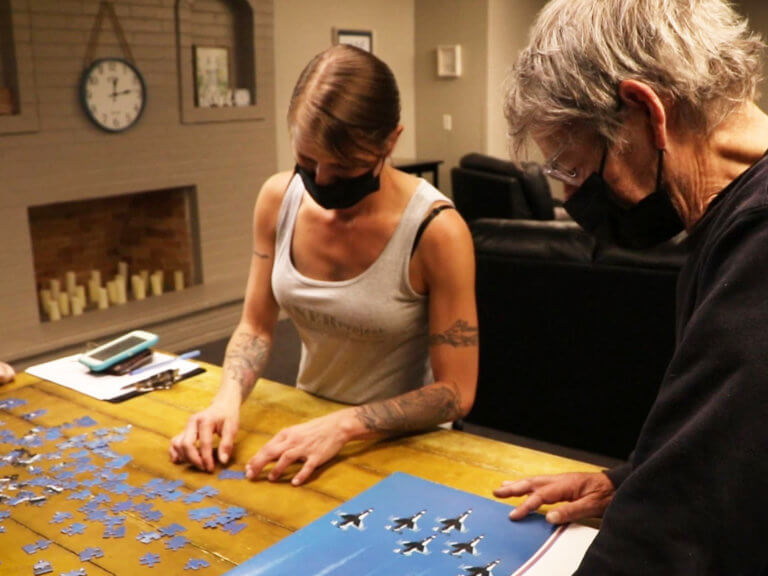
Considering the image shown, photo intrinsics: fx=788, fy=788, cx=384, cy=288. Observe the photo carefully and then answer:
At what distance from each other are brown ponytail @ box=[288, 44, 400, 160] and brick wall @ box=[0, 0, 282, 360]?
3.18 metres

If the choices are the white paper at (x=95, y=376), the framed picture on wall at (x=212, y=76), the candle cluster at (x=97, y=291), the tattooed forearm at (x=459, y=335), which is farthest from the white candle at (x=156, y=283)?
the tattooed forearm at (x=459, y=335)

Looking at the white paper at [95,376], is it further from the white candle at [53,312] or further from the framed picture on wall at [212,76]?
the framed picture on wall at [212,76]

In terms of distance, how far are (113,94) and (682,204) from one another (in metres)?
4.32

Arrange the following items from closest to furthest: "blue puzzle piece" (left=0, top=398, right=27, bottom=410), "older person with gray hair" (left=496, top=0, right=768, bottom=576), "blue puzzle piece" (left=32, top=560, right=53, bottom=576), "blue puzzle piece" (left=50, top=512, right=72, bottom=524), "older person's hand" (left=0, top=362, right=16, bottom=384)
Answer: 1. "older person with gray hair" (left=496, top=0, right=768, bottom=576)
2. "blue puzzle piece" (left=32, top=560, right=53, bottom=576)
3. "blue puzzle piece" (left=50, top=512, right=72, bottom=524)
4. "blue puzzle piece" (left=0, top=398, right=27, bottom=410)
5. "older person's hand" (left=0, top=362, right=16, bottom=384)

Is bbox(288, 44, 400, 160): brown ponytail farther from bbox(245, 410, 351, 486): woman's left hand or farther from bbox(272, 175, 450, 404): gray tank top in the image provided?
bbox(245, 410, 351, 486): woman's left hand

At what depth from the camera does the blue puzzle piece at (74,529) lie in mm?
1165

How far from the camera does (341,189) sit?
166cm

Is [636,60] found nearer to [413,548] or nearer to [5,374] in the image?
[413,548]

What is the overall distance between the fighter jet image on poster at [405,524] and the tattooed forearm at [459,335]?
1.77 feet

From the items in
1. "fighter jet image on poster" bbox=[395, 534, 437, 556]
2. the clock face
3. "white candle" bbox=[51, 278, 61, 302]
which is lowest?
"white candle" bbox=[51, 278, 61, 302]

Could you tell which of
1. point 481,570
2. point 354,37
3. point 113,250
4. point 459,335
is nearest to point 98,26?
point 113,250

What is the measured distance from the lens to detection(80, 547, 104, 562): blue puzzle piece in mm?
1100

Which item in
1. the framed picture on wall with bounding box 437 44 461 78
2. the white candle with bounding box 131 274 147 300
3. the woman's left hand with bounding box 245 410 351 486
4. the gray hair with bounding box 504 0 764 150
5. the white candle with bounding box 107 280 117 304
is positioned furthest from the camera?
the framed picture on wall with bounding box 437 44 461 78

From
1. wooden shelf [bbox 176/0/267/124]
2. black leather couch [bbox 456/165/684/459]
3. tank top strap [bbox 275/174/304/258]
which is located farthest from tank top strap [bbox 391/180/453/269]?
wooden shelf [bbox 176/0/267/124]
